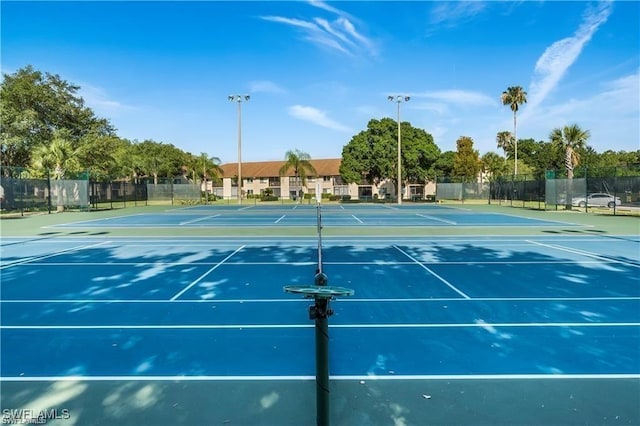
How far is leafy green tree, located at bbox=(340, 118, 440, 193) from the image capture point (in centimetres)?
5981

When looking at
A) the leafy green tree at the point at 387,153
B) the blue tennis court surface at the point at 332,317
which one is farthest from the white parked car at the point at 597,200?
the leafy green tree at the point at 387,153

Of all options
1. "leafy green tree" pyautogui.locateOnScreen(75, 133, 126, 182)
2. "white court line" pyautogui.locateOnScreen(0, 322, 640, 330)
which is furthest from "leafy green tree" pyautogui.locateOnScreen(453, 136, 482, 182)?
"white court line" pyautogui.locateOnScreen(0, 322, 640, 330)

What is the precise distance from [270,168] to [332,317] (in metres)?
87.8

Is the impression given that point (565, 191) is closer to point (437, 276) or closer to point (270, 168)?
point (437, 276)

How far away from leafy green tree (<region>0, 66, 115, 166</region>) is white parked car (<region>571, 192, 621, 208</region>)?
48058 millimetres

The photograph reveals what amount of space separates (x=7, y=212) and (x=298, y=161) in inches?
1556

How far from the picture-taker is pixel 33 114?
144ft

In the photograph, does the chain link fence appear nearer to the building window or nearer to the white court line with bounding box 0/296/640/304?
the white court line with bounding box 0/296/640/304

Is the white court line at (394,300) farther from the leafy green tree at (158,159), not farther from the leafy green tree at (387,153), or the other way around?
the leafy green tree at (158,159)

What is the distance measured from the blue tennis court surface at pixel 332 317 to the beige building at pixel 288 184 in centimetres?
6486

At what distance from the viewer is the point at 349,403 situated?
4309 millimetres

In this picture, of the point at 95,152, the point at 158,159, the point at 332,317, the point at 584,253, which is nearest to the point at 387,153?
the point at 95,152

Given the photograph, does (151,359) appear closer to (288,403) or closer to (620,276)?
(288,403)

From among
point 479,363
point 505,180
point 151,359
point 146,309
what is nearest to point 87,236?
point 146,309
